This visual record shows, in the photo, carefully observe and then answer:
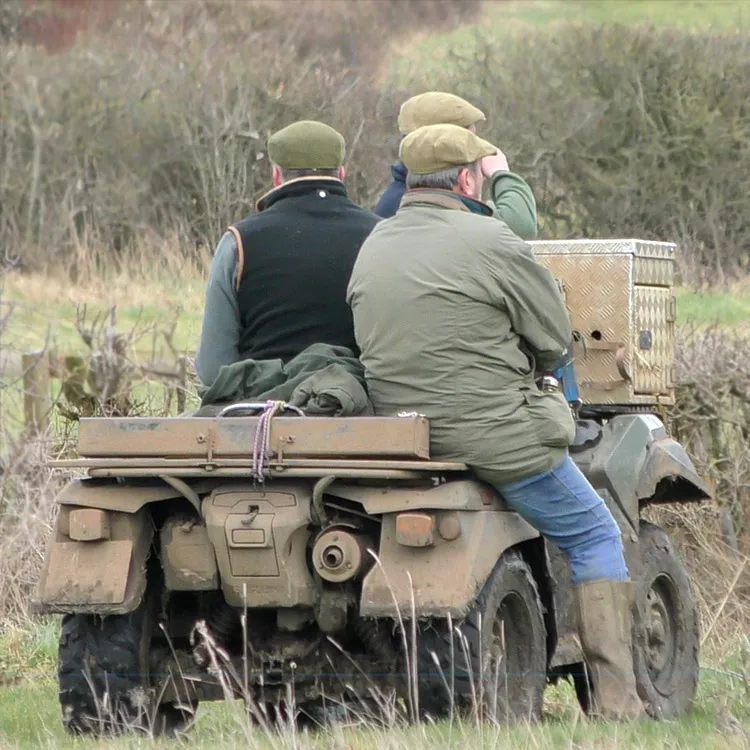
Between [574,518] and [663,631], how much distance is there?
3.86 ft

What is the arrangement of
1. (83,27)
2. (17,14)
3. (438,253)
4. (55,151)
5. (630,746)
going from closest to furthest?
1. (630,746)
2. (438,253)
3. (55,151)
4. (17,14)
5. (83,27)

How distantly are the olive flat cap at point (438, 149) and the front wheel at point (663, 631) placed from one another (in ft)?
5.55

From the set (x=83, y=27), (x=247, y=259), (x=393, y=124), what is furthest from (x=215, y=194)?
(x=83, y=27)

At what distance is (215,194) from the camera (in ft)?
64.1

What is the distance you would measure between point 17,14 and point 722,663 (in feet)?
91.1

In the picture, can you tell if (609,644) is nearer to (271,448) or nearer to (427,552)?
(427,552)

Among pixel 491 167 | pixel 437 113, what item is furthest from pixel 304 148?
pixel 491 167

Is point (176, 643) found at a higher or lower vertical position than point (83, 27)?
lower

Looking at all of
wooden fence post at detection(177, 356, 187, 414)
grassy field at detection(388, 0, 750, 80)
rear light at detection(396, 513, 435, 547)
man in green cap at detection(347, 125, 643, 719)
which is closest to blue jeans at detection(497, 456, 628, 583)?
man in green cap at detection(347, 125, 643, 719)

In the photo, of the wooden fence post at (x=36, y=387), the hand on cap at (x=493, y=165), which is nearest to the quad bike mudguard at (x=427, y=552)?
the hand on cap at (x=493, y=165)

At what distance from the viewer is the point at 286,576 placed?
590 cm

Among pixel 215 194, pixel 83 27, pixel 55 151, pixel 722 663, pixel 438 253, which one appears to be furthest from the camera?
pixel 83 27

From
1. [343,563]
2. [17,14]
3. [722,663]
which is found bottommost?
[722,663]

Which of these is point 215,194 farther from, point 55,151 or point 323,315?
point 323,315
